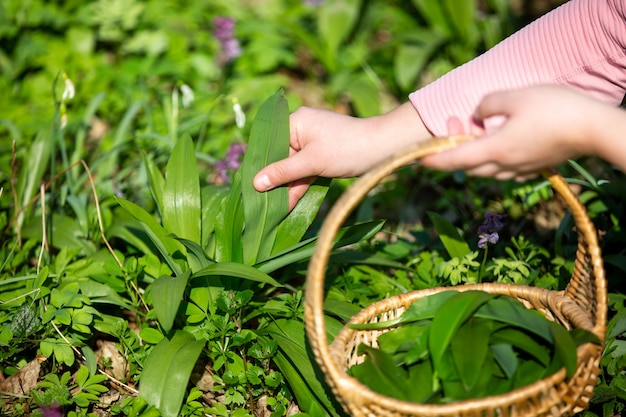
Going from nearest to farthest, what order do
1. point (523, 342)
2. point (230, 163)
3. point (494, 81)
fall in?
1. point (523, 342)
2. point (494, 81)
3. point (230, 163)

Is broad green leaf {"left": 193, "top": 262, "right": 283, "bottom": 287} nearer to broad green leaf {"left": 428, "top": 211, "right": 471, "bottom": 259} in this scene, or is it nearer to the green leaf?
broad green leaf {"left": 428, "top": 211, "right": 471, "bottom": 259}

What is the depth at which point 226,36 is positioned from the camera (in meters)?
3.19

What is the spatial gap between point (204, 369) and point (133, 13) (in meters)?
2.29

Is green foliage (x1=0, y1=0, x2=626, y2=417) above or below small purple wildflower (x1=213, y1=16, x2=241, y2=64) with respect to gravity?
below

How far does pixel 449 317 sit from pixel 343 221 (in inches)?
13.4

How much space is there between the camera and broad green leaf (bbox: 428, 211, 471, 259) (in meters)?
2.11

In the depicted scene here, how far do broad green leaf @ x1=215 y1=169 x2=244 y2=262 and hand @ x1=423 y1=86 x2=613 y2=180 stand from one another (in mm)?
748

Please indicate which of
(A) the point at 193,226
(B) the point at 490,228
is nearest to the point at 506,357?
(B) the point at 490,228

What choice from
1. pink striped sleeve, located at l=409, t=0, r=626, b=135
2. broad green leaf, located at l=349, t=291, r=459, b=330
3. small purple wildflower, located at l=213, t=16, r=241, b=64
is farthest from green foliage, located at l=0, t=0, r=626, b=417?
pink striped sleeve, located at l=409, t=0, r=626, b=135

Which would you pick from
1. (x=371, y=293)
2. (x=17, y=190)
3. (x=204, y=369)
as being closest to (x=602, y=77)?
(x=371, y=293)

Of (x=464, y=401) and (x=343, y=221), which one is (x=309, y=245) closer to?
(x=343, y=221)

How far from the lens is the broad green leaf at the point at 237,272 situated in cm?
173

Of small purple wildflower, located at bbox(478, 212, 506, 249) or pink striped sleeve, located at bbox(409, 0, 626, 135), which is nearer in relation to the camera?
pink striped sleeve, located at bbox(409, 0, 626, 135)

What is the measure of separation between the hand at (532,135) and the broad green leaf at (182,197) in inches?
34.8
